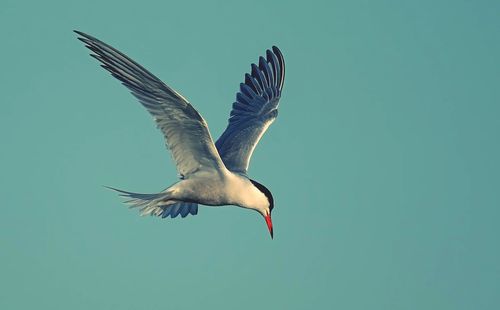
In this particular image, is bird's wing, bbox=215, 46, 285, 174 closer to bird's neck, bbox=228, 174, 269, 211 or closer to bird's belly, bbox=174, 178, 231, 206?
bird's neck, bbox=228, 174, 269, 211

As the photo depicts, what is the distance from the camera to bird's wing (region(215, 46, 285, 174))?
45.7 feet

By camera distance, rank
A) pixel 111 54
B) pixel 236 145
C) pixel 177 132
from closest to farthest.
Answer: pixel 111 54, pixel 177 132, pixel 236 145

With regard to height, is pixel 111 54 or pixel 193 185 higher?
pixel 111 54

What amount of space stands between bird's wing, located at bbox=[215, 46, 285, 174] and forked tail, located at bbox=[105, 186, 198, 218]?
1.03 metres

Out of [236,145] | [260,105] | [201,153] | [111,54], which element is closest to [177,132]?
[201,153]

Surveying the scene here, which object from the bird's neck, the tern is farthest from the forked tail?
the bird's neck

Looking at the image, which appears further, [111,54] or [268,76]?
[268,76]

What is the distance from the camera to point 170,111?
35.7 ft

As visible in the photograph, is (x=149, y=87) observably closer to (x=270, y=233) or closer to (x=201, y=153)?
(x=201, y=153)

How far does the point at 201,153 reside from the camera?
38.4 ft

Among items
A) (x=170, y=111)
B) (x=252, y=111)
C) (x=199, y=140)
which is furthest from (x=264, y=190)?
(x=252, y=111)

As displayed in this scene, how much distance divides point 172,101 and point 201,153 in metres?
1.31

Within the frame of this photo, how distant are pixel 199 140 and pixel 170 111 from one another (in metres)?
0.73

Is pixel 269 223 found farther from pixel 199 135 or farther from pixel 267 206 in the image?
pixel 199 135
